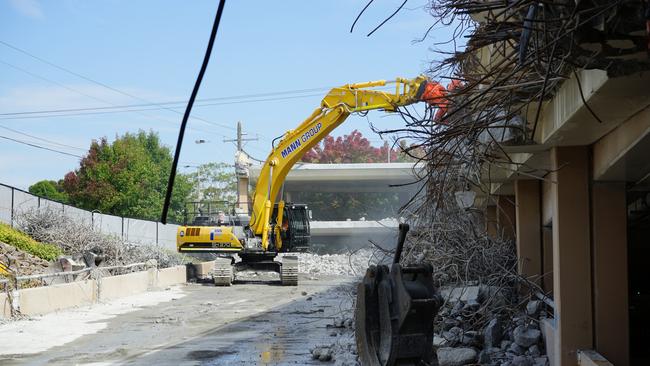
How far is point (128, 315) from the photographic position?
17.8 metres

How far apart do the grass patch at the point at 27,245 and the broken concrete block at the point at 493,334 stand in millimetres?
17549

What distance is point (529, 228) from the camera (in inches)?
485

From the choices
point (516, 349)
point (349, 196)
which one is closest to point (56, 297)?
point (516, 349)

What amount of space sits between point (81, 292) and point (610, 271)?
555 inches

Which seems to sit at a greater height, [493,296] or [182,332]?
[493,296]

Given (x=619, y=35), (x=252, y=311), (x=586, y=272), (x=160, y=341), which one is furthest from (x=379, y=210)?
(x=619, y=35)

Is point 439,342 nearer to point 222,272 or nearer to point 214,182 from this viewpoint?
point 222,272

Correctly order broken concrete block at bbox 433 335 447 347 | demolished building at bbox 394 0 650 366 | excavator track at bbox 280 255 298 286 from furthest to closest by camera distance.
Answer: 1. excavator track at bbox 280 255 298 286
2. broken concrete block at bbox 433 335 447 347
3. demolished building at bbox 394 0 650 366

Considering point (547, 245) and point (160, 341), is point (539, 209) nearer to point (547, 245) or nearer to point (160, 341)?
point (547, 245)

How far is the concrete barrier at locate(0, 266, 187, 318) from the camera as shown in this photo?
52.1 ft

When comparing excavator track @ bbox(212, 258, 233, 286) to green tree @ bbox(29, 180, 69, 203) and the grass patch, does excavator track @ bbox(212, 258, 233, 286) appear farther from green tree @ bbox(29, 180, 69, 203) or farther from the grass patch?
green tree @ bbox(29, 180, 69, 203)

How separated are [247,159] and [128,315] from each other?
28469 millimetres

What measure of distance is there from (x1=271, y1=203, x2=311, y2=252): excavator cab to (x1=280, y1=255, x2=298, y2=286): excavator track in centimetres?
96

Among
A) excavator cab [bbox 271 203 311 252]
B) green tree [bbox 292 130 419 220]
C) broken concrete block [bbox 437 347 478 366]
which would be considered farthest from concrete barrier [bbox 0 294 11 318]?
green tree [bbox 292 130 419 220]
